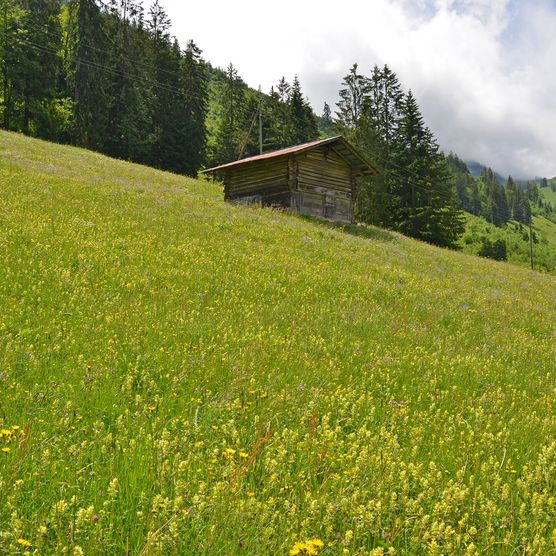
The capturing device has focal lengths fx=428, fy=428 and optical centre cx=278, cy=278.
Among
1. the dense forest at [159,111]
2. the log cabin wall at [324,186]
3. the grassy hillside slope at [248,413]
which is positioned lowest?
the grassy hillside slope at [248,413]

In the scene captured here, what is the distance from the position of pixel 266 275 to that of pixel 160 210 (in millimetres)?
8639

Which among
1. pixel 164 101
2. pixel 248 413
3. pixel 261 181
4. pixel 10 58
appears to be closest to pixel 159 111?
pixel 164 101

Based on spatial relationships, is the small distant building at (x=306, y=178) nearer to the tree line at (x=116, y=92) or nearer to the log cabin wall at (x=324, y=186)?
the log cabin wall at (x=324, y=186)

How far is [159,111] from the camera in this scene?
204ft

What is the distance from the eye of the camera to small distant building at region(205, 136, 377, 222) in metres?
32.9

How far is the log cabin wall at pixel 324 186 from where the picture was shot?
3334 centimetres

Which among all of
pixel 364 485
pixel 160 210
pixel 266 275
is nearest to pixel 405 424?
pixel 364 485

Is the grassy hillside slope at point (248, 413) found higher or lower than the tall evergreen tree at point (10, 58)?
lower

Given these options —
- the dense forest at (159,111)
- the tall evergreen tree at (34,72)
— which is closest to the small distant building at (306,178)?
the dense forest at (159,111)

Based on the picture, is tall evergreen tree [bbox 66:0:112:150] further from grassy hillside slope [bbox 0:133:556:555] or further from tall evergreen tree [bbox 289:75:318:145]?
grassy hillside slope [bbox 0:133:556:555]

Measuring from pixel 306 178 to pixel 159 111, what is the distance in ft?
125

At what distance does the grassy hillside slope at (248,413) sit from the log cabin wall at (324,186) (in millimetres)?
22900

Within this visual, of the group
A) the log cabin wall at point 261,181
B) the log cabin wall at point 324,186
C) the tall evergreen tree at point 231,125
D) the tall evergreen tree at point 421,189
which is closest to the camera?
the log cabin wall at point 324,186

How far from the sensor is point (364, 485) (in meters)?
3.12
